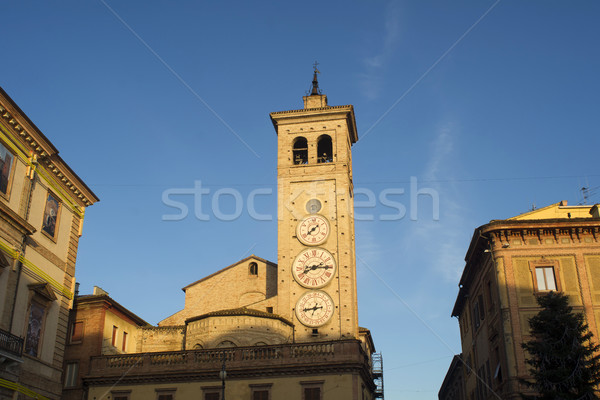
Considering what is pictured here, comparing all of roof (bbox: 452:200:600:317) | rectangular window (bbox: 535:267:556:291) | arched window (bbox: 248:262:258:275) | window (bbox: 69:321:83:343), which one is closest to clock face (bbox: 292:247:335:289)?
arched window (bbox: 248:262:258:275)

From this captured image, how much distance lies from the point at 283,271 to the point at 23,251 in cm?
1784

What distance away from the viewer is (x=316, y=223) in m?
42.6

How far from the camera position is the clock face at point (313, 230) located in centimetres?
4206

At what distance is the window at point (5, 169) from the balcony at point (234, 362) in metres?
12.7

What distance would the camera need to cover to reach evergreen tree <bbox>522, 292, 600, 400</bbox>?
22812mm

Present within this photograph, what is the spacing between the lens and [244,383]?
3328 cm

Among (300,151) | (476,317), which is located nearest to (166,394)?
(476,317)

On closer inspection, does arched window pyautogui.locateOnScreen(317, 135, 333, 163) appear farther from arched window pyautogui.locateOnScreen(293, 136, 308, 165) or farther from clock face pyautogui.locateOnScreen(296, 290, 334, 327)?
clock face pyautogui.locateOnScreen(296, 290, 334, 327)

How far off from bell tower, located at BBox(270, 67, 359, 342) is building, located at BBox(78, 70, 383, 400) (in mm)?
69

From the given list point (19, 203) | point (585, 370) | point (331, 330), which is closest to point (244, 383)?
point (331, 330)

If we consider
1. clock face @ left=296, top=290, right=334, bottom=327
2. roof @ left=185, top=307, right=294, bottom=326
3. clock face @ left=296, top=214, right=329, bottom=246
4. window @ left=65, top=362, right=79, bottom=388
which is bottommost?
window @ left=65, top=362, right=79, bottom=388

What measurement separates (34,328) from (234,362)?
411 inches

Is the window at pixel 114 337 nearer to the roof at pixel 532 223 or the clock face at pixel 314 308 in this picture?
the clock face at pixel 314 308

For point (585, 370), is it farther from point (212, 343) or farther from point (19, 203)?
point (19, 203)
